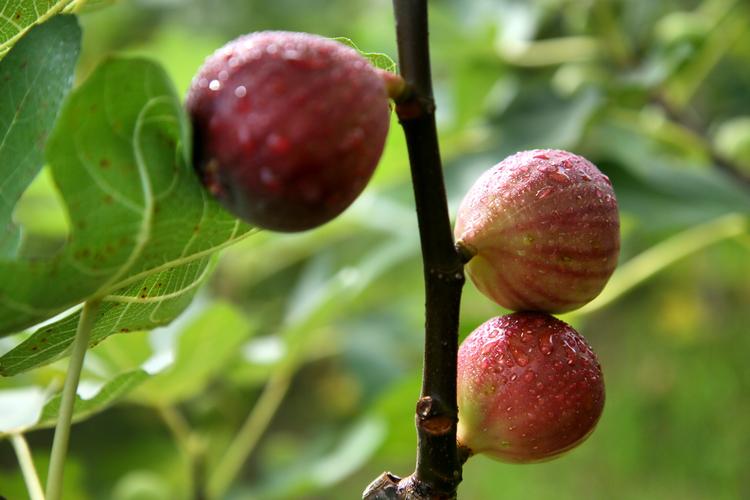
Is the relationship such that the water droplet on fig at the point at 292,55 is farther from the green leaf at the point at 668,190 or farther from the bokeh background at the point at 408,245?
the green leaf at the point at 668,190

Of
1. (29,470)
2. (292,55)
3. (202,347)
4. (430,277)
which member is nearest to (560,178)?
(430,277)

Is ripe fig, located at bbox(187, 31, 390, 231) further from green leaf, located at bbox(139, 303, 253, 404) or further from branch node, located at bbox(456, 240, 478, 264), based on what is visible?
green leaf, located at bbox(139, 303, 253, 404)

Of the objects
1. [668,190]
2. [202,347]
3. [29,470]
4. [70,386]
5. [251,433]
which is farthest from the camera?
[251,433]

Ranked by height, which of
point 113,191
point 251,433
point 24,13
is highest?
point 24,13

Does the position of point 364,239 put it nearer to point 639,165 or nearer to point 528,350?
point 639,165

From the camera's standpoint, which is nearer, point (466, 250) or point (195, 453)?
point (466, 250)

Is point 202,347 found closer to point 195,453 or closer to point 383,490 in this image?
point 195,453

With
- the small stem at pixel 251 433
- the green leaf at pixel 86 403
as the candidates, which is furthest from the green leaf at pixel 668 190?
the green leaf at pixel 86 403

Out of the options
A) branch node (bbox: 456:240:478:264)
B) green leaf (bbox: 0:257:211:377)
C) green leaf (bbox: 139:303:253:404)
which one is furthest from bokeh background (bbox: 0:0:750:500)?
branch node (bbox: 456:240:478:264)

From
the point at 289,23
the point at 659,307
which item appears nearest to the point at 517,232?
the point at 289,23
